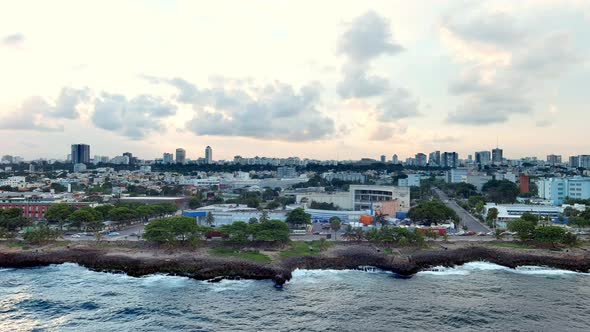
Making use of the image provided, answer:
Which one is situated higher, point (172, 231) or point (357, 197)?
point (357, 197)

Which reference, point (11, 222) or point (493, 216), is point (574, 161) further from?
point (11, 222)

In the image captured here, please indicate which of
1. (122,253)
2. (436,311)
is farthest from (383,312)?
(122,253)

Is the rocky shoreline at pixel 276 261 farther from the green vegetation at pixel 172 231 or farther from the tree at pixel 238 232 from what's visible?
the tree at pixel 238 232

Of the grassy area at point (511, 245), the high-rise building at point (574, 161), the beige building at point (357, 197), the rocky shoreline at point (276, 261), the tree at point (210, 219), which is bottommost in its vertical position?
the rocky shoreline at point (276, 261)

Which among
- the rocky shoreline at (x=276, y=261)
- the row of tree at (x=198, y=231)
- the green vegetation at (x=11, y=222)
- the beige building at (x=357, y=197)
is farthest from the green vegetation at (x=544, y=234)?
the green vegetation at (x=11, y=222)

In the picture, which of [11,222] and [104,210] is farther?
[104,210]

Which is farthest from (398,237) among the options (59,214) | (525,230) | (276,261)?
(59,214)

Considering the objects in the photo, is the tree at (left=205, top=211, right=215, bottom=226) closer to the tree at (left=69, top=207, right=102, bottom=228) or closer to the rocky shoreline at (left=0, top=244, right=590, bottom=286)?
the tree at (left=69, top=207, right=102, bottom=228)

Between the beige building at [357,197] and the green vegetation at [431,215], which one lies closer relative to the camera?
the green vegetation at [431,215]
